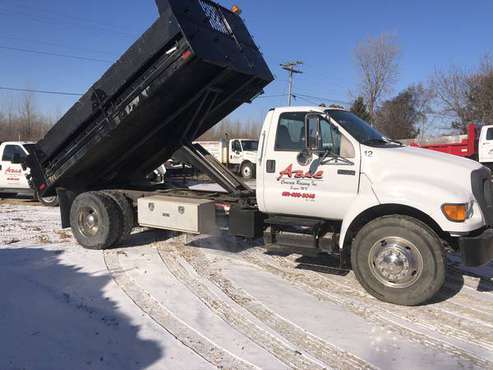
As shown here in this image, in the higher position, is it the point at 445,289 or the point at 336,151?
the point at 336,151

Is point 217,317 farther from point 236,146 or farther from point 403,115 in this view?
point 403,115

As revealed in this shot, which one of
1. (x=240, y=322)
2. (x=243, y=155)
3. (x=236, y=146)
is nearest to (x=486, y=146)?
(x=243, y=155)

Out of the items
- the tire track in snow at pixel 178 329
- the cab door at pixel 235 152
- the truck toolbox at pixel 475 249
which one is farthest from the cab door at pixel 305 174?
the cab door at pixel 235 152

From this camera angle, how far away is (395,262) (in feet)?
16.6

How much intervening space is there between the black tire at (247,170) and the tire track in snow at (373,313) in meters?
17.0

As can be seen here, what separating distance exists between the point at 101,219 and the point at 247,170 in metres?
17.0

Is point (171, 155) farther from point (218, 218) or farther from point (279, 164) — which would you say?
point (279, 164)

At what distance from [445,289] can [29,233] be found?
714 cm

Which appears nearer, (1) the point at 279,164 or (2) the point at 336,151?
(2) the point at 336,151

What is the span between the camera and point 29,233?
8.59m

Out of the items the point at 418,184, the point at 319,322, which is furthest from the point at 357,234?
the point at 319,322

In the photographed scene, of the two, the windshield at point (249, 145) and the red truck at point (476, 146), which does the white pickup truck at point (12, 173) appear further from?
the red truck at point (476, 146)

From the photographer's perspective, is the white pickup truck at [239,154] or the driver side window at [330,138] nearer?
the driver side window at [330,138]

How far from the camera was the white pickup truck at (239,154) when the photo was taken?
24125 mm
